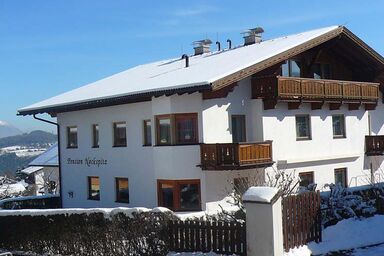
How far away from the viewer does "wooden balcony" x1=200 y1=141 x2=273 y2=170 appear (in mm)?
19734

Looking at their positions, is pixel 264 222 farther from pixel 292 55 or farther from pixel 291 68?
pixel 291 68

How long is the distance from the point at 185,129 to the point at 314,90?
6012mm

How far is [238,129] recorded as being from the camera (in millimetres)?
21953

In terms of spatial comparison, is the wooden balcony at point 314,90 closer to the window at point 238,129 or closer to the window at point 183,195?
the window at point 238,129

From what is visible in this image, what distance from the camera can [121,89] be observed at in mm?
23828

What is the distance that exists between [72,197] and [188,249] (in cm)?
1454

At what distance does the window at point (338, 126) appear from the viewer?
25.7m

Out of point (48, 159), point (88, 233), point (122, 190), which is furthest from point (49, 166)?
point (88, 233)

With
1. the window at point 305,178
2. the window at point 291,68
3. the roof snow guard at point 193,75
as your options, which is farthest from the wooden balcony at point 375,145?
the window at point 291,68

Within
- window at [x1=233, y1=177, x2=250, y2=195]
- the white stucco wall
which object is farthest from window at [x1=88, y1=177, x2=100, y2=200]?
the white stucco wall

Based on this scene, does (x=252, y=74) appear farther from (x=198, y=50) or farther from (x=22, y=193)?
(x=22, y=193)

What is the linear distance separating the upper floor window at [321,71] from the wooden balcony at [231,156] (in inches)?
256

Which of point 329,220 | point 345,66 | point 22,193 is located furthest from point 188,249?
point 22,193

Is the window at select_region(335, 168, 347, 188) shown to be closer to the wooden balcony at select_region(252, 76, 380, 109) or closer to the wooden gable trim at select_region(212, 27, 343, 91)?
the wooden balcony at select_region(252, 76, 380, 109)
